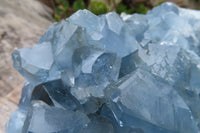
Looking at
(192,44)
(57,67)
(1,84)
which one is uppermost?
(57,67)

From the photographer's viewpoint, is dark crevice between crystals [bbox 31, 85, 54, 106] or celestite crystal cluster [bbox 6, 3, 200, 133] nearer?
celestite crystal cluster [bbox 6, 3, 200, 133]

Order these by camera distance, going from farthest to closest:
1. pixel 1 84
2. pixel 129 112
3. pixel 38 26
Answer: pixel 38 26 → pixel 1 84 → pixel 129 112

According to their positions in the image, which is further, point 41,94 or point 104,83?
point 41,94

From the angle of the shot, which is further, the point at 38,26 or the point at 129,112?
the point at 38,26

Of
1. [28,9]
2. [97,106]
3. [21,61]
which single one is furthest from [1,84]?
[28,9]

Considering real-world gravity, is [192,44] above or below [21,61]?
below

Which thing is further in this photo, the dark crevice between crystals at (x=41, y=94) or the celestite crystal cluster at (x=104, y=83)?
the dark crevice between crystals at (x=41, y=94)

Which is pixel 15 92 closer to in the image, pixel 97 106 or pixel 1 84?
pixel 1 84

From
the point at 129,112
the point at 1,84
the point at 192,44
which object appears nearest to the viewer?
the point at 129,112
